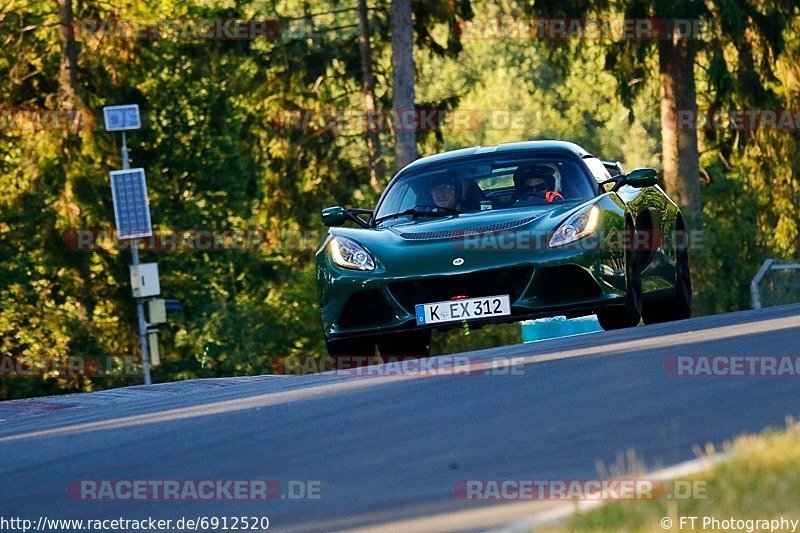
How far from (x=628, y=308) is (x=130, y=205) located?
2852cm

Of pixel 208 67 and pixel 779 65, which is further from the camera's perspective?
pixel 208 67

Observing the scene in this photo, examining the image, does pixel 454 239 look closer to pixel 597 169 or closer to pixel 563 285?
pixel 563 285

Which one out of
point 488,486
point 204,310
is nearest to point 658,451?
point 488,486

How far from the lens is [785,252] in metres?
39.1

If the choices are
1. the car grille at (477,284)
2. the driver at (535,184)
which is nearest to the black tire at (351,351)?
the car grille at (477,284)

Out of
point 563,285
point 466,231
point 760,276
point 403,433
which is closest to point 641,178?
point 563,285

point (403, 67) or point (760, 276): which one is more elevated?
point (403, 67)

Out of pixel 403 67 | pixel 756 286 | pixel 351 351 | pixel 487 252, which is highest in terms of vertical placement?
pixel 403 67

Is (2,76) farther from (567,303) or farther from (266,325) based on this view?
(567,303)

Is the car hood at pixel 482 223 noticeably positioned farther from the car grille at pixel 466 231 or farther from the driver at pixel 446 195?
the driver at pixel 446 195

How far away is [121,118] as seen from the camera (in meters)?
34.5

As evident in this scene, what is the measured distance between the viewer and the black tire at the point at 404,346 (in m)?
13.1

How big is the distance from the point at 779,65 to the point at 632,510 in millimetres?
30920

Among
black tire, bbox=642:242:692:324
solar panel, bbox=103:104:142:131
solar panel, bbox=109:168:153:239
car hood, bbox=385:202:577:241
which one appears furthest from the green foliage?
car hood, bbox=385:202:577:241
